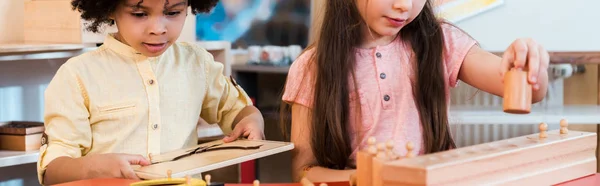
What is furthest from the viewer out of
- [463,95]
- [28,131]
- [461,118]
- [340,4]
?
[463,95]

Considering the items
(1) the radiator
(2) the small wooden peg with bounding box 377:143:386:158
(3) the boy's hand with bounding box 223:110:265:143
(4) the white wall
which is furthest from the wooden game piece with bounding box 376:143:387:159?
(1) the radiator

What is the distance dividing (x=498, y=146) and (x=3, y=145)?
164cm

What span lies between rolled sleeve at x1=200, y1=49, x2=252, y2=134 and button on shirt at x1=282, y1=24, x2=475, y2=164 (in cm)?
17

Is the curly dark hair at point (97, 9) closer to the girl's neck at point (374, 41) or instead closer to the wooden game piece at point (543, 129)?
the girl's neck at point (374, 41)

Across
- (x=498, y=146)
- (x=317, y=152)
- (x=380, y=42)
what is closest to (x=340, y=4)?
(x=380, y=42)

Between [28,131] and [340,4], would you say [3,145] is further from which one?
[340,4]

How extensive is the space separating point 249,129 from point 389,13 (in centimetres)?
36

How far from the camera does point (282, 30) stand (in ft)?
12.8

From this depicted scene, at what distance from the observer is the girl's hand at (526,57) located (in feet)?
3.90

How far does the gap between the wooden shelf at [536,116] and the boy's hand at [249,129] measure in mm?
1631

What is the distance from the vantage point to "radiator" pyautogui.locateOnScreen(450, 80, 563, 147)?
379 centimetres

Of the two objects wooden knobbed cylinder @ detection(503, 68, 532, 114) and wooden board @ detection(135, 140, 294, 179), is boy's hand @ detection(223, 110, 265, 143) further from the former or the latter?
wooden knobbed cylinder @ detection(503, 68, 532, 114)

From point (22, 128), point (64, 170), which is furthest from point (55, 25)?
point (64, 170)

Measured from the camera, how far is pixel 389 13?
1.49 meters
